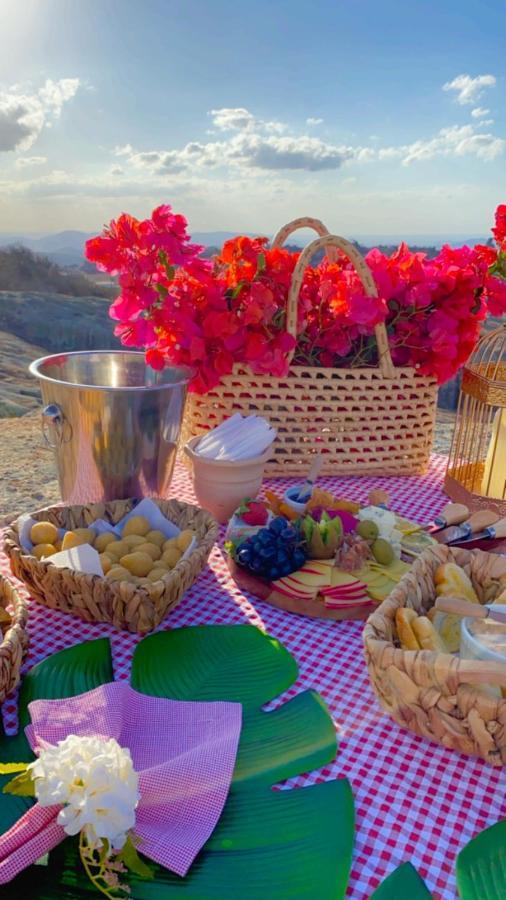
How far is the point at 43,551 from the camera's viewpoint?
85 centimetres

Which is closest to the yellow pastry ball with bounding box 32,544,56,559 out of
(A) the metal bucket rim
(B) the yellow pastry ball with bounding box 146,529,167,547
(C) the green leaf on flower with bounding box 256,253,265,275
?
(B) the yellow pastry ball with bounding box 146,529,167,547

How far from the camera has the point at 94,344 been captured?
3.79 meters

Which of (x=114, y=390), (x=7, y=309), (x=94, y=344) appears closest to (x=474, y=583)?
(x=114, y=390)

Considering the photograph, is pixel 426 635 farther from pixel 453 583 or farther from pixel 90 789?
pixel 90 789

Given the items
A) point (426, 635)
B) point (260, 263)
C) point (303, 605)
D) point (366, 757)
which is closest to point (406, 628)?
point (426, 635)

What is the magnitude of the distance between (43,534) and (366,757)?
0.48 meters

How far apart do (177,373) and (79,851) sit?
78 centimetres

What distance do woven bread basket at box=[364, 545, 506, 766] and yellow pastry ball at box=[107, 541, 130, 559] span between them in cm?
34

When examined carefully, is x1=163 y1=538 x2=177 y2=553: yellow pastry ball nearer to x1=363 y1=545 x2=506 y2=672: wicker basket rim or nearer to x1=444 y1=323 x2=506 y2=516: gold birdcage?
x1=363 y1=545 x2=506 y2=672: wicker basket rim

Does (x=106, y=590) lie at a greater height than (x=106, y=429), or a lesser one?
lesser

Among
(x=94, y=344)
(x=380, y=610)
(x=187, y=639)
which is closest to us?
(x=380, y=610)

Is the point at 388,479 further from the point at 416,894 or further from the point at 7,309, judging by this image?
the point at 7,309

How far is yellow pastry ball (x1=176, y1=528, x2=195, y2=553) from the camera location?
865 mm

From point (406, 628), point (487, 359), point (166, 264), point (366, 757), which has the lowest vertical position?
point (366, 757)
